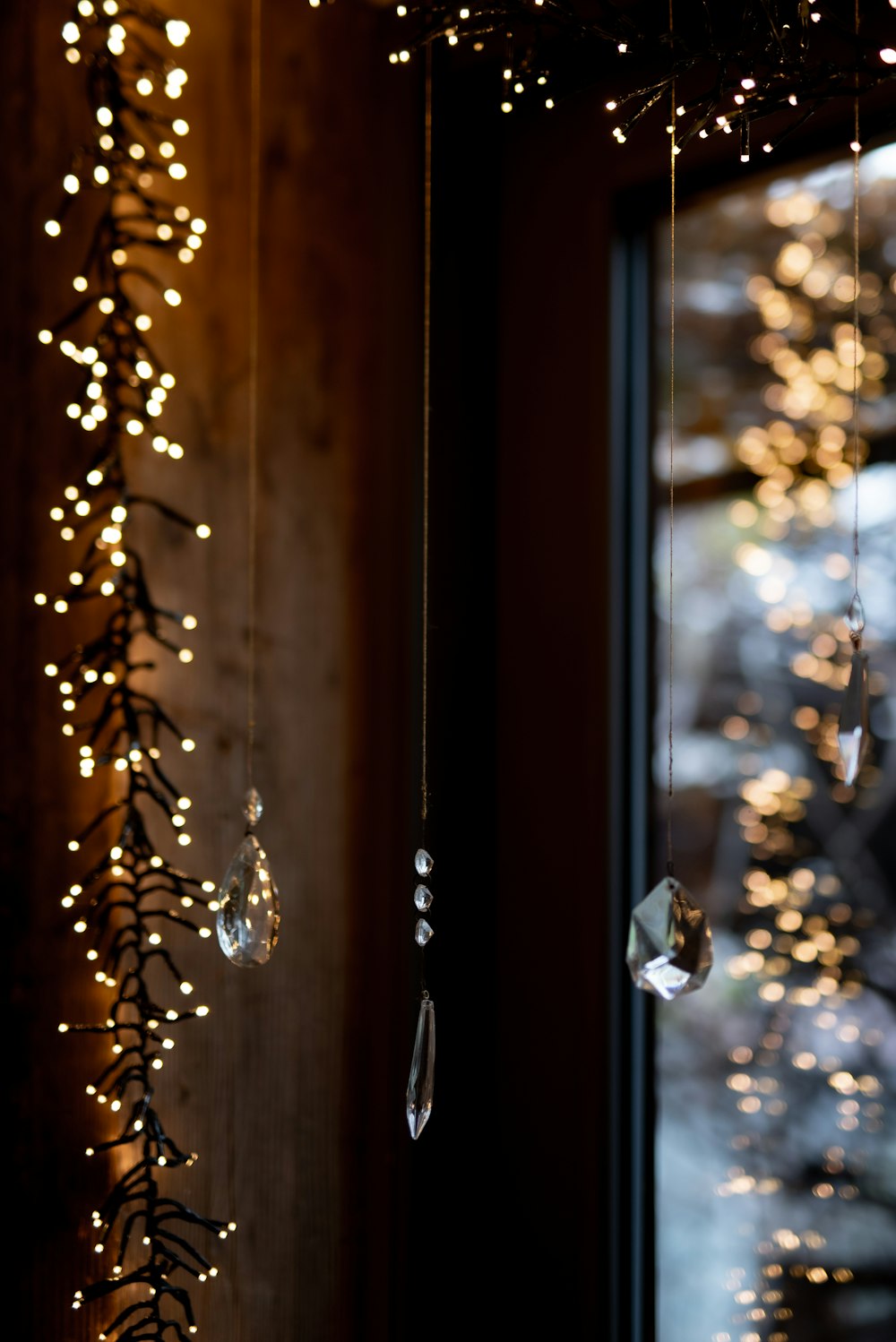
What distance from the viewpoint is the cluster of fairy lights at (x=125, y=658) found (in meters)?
1.14

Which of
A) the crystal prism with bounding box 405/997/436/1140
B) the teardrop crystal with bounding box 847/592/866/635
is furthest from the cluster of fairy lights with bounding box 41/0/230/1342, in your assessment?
the teardrop crystal with bounding box 847/592/866/635

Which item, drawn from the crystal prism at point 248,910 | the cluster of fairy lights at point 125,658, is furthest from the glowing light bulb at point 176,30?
the crystal prism at point 248,910

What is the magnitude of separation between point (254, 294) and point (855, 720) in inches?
33.7

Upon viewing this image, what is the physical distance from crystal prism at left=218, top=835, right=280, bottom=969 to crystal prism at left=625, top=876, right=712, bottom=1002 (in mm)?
300

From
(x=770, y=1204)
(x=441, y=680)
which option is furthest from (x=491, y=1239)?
(x=441, y=680)

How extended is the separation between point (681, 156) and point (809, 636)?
65cm

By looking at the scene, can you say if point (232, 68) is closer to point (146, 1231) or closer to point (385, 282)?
point (385, 282)

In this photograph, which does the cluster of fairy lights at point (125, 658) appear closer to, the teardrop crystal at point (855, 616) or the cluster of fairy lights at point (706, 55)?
the cluster of fairy lights at point (706, 55)

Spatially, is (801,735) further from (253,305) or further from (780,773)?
(253,305)

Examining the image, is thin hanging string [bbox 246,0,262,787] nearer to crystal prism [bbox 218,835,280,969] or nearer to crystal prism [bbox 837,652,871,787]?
crystal prism [bbox 218,835,280,969]

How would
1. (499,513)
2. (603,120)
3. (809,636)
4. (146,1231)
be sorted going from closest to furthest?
(146,1231) < (603,120) < (499,513) < (809,636)

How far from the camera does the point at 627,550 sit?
1.35m

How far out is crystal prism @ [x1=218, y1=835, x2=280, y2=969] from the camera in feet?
2.92

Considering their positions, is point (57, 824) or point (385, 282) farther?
point (385, 282)
